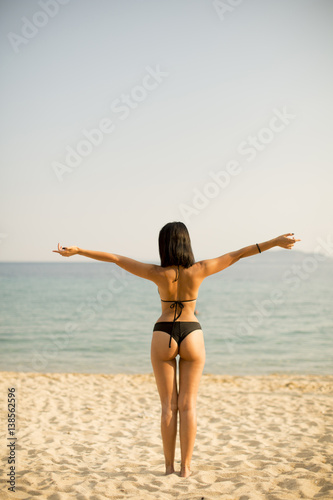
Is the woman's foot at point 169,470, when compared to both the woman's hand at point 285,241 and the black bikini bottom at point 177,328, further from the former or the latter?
the woman's hand at point 285,241

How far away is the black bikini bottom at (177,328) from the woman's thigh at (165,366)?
0.04 metres

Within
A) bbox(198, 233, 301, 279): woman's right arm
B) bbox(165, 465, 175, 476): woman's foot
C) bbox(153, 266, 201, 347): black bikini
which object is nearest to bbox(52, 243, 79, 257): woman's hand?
bbox(153, 266, 201, 347): black bikini

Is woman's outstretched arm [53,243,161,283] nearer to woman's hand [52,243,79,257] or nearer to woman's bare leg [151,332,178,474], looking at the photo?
woman's hand [52,243,79,257]

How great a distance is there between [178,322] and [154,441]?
7.86ft

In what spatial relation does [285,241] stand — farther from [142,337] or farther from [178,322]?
[142,337]

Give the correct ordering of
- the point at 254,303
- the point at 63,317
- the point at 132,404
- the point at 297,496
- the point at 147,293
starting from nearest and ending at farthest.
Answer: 1. the point at 297,496
2. the point at 132,404
3. the point at 63,317
4. the point at 254,303
5. the point at 147,293

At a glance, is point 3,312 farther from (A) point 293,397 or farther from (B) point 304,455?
(B) point 304,455

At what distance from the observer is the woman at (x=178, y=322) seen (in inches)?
138

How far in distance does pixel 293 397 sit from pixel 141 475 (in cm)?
455

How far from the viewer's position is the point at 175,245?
3.54m

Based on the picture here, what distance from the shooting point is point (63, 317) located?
23.0 m

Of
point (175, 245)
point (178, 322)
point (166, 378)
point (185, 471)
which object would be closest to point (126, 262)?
point (175, 245)

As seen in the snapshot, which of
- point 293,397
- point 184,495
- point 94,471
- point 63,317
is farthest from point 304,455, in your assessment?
point 63,317

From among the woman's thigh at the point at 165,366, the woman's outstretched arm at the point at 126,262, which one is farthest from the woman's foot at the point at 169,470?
the woman's outstretched arm at the point at 126,262
